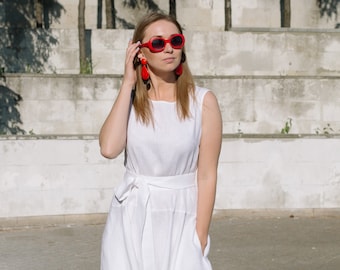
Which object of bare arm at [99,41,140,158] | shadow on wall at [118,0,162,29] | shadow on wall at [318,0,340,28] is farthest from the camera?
shadow on wall at [318,0,340,28]

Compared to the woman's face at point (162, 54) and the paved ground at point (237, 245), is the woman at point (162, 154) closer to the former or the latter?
the woman's face at point (162, 54)

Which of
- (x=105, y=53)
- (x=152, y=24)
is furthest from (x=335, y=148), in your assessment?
(x=152, y=24)

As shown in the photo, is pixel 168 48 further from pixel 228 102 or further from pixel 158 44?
pixel 228 102

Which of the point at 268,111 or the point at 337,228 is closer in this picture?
the point at 337,228

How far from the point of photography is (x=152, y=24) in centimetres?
391

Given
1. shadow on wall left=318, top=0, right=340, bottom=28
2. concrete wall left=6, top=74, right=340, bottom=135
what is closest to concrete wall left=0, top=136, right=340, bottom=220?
concrete wall left=6, top=74, right=340, bottom=135

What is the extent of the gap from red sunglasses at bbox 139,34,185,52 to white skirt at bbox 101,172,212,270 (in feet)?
1.84

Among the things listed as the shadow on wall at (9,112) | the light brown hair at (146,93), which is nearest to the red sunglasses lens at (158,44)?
the light brown hair at (146,93)

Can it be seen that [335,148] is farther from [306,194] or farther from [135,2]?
[135,2]

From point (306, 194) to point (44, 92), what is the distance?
189 inches

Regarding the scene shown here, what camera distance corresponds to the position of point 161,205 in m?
3.86

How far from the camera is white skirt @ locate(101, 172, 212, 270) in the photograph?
12.6 feet

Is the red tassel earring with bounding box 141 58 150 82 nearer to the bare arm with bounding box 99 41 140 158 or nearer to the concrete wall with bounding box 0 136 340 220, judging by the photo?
the bare arm with bounding box 99 41 140 158

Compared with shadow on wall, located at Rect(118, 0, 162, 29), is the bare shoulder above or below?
below
